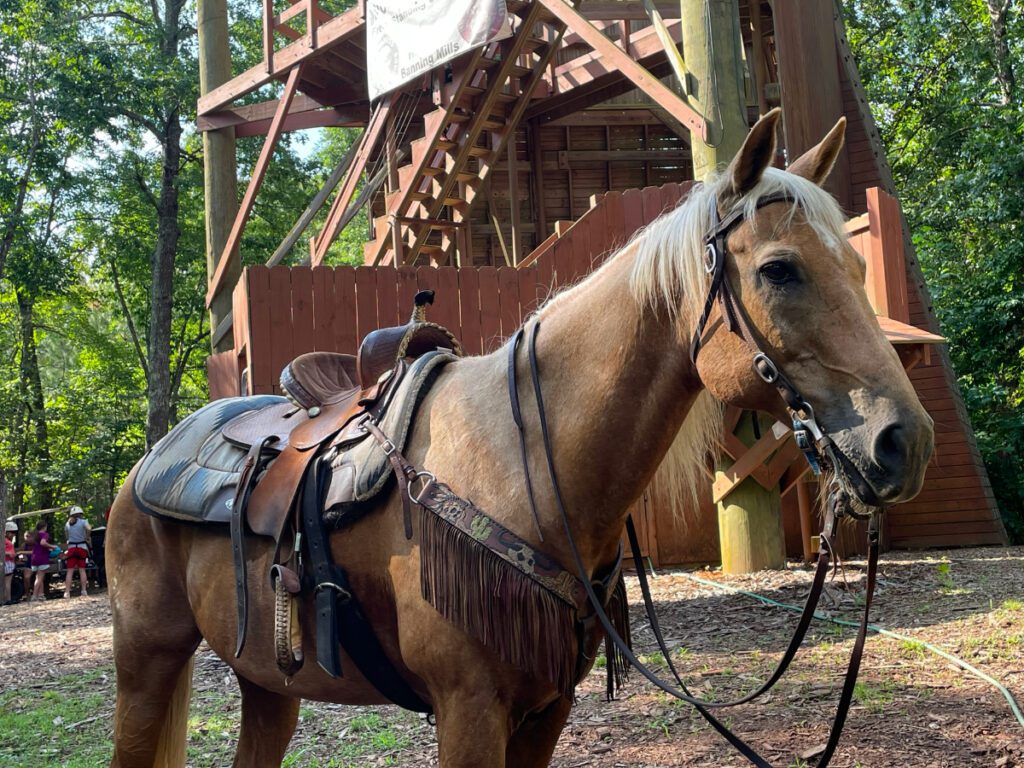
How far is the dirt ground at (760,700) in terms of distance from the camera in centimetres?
402

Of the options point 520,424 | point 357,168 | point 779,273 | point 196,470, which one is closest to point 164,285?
point 357,168

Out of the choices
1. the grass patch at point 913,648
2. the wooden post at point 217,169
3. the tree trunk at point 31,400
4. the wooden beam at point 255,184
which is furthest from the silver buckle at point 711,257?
the tree trunk at point 31,400

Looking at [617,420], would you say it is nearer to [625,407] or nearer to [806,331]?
[625,407]

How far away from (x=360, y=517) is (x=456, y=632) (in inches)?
17.3

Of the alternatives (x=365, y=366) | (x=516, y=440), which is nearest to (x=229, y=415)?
(x=365, y=366)

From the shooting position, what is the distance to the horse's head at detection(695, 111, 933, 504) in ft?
5.68

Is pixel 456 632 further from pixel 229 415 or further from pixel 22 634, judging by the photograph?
pixel 22 634

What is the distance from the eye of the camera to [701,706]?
2242 mm

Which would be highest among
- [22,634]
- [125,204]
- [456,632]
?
[125,204]

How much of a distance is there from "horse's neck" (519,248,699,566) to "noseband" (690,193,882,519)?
10 centimetres

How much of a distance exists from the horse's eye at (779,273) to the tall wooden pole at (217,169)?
9.84 m

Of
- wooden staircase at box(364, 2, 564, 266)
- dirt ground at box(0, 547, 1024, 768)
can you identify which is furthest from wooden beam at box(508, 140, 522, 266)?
dirt ground at box(0, 547, 1024, 768)

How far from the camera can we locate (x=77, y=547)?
45.6 ft

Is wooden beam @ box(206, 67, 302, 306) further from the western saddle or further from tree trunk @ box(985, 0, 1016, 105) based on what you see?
tree trunk @ box(985, 0, 1016, 105)
